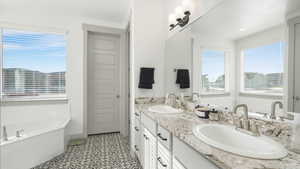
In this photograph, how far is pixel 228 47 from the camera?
3.96 ft

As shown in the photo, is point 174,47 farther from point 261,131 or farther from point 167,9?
point 261,131

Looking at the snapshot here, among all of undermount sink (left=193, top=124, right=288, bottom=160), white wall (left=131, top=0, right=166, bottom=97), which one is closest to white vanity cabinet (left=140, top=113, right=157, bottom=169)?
undermount sink (left=193, top=124, right=288, bottom=160)

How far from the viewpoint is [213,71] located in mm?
1414

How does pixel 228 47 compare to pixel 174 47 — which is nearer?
pixel 228 47

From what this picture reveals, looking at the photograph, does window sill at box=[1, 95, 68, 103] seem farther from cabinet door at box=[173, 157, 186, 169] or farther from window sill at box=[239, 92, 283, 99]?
window sill at box=[239, 92, 283, 99]

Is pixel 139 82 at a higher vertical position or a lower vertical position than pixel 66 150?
higher

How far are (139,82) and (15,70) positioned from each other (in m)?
2.46

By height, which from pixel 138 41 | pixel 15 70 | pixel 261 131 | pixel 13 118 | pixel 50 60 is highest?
pixel 138 41

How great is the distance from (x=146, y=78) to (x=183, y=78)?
0.56 metres

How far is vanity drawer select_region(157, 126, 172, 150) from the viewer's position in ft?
3.45

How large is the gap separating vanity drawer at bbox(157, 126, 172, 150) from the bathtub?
1800mm

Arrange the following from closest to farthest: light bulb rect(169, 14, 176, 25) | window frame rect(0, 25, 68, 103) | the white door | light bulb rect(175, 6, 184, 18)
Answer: light bulb rect(175, 6, 184, 18) → light bulb rect(169, 14, 176, 25) → window frame rect(0, 25, 68, 103) → the white door

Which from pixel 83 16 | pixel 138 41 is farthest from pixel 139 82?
pixel 83 16

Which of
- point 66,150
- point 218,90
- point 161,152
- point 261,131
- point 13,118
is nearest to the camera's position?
point 261,131
